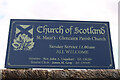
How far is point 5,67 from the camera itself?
3670 millimetres

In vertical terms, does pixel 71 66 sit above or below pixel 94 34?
below

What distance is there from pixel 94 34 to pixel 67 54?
83cm

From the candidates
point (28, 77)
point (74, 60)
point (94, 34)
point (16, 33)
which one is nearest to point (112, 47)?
point (94, 34)

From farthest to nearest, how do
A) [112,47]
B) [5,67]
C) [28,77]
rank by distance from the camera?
[112,47], [5,67], [28,77]

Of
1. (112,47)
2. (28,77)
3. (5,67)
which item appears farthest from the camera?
(112,47)

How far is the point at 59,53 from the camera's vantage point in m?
3.83

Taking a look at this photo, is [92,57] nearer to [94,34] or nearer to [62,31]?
[94,34]

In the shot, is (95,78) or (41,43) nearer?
(95,78)

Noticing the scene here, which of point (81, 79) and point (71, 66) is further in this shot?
point (71, 66)

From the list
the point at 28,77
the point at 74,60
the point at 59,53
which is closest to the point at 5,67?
the point at 28,77

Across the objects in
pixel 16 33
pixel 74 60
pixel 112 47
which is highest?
pixel 16 33

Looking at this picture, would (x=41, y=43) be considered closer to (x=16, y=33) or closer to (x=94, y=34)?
(x=16, y=33)

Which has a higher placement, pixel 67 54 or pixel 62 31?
pixel 62 31

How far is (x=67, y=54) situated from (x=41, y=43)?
25.3 inches
